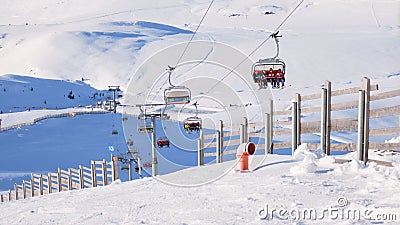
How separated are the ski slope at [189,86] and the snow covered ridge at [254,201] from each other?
22 mm

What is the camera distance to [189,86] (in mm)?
43781

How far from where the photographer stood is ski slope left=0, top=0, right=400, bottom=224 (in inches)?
229

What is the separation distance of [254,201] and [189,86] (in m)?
38.3

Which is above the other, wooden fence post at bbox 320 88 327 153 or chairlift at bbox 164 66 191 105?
chairlift at bbox 164 66 191 105

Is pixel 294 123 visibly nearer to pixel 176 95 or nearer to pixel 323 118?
pixel 323 118

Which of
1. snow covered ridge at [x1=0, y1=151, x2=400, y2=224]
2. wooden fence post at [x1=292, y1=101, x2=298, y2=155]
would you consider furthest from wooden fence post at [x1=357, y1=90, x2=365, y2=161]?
wooden fence post at [x1=292, y1=101, x2=298, y2=155]

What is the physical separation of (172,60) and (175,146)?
59099 mm

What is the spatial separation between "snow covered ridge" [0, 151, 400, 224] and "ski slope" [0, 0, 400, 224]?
0.02 meters

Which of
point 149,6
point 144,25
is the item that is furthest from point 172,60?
point 149,6

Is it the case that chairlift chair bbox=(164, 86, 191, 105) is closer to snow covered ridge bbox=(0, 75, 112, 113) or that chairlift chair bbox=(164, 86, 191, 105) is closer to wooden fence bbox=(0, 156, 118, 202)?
wooden fence bbox=(0, 156, 118, 202)

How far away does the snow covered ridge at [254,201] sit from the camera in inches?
198

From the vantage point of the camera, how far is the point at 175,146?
3306 centimetres

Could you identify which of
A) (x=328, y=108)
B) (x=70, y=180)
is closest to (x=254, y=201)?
A: (x=328, y=108)

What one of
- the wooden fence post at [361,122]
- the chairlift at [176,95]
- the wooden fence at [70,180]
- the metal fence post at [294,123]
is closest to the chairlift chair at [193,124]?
the chairlift at [176,95]
